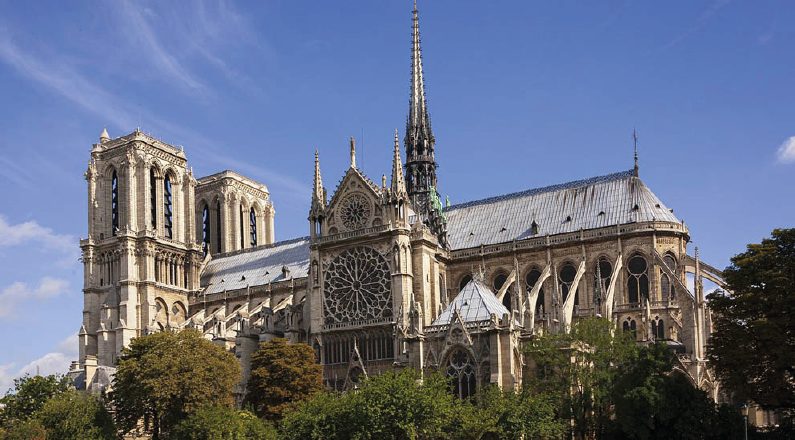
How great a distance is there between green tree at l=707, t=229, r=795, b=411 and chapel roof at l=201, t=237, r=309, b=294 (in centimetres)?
4269

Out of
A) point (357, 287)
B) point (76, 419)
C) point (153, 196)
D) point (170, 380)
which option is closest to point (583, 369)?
point (170, 380)

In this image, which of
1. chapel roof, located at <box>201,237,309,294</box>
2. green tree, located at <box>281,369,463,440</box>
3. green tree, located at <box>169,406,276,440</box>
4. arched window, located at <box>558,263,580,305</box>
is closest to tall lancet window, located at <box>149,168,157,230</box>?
chapel roof, located at <box>201,237,309,294</box>

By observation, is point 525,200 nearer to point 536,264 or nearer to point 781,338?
point 536,264

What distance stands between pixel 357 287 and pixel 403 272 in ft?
13.2

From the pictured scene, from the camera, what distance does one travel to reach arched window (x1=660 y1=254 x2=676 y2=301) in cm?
6600

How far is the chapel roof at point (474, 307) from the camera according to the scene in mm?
57000

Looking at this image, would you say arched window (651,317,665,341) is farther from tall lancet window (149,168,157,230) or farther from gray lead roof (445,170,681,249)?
tall lancet window (149,168,157,230)

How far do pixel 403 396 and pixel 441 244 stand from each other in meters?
30.6

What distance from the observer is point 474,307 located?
57875 mm

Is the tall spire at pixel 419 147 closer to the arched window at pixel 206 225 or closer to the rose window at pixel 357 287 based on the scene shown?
the rose window at pixel 357 287

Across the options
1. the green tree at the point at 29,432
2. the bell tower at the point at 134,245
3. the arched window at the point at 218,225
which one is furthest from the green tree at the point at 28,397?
the arched window at the point at 218,225

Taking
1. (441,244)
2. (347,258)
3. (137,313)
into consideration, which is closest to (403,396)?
(347,258)

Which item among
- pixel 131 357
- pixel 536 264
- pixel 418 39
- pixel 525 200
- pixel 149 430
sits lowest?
pixel 149 430

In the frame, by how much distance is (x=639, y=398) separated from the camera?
46.4 m
